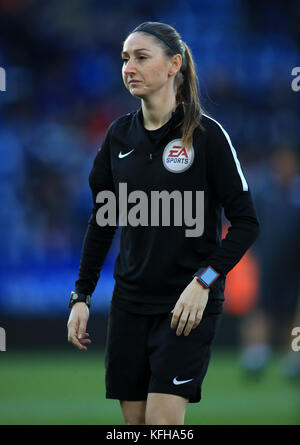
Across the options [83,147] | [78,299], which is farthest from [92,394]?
[83,147]

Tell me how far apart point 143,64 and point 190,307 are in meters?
1.11

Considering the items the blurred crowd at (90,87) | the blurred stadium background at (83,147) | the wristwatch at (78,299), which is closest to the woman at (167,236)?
the wristwatch at (78,299)

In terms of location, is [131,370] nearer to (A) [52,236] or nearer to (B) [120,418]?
(B) [120,418]

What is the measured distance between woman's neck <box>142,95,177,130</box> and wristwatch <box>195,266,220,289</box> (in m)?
0.75

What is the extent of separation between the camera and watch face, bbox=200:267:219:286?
341 centimetres

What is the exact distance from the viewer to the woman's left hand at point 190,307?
3369 mm

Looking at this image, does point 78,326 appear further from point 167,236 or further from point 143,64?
point 143,64

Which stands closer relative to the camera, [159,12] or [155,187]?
[155,187]

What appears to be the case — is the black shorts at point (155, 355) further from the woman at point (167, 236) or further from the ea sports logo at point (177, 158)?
the ea sports logo at point (177, 158)

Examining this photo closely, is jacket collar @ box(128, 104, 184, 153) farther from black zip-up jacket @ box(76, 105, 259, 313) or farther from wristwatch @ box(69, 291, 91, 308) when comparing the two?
wristwatch @ box(69, 291, 91, 308)

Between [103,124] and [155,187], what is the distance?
29.5ft

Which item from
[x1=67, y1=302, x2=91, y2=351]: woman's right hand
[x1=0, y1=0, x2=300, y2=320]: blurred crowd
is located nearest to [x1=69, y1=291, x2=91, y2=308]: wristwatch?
[x1=67, y1=302, x2=91, y2=351]: woman's right hand

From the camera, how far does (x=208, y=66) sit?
13.0 metres

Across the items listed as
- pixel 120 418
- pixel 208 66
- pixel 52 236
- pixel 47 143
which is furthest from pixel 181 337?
pixel 208 66
